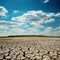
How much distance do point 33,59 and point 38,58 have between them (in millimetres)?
90

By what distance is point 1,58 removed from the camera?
256cm

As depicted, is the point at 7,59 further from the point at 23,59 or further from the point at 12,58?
the point at 23,59

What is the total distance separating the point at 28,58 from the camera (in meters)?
2.61

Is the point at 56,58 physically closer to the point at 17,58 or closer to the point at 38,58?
the point at 38,58

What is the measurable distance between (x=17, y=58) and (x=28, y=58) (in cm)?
18

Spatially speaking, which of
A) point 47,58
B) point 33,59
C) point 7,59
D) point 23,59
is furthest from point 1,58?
point 47,58

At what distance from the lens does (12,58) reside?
2.57 meters

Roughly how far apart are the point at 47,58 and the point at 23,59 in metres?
0.39

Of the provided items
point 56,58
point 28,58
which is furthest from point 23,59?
point 56,58

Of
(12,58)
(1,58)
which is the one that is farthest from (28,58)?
(1,58)

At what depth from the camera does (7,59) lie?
2510 mm

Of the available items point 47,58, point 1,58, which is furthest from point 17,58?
point 47,58

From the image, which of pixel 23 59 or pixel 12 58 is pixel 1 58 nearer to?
pixel 12 58

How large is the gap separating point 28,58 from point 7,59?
0.34m
